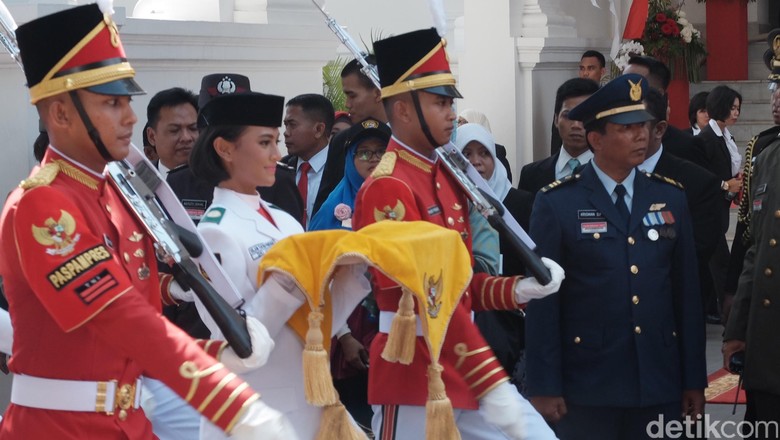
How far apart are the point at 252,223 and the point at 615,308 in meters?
1.53

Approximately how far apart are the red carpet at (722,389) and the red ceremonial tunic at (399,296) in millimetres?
3376

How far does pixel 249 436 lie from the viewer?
299cm

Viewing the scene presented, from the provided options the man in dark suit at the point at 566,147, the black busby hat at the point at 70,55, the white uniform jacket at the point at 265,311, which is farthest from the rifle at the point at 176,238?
the man in dark suit at the point at 566,147

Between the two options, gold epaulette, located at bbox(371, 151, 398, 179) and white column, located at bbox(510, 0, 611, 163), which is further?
white column, located at bbox(510, 0, 611, 163)

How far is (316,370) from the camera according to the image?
3.68 meters

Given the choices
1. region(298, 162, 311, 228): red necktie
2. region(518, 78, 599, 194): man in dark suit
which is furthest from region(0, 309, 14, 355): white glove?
region(518, 78, 599, 194): man in dark suit

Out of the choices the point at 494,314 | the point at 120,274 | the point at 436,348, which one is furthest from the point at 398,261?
the point at 494,314

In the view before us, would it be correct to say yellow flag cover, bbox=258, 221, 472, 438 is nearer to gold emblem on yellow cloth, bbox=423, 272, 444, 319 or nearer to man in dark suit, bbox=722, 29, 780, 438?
gold emblem on yellow cloth, bbox=423, 272, 444, 319

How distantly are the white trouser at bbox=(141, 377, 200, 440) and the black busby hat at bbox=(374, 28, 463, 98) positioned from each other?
1.26 meters

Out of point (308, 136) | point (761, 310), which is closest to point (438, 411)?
point (761, 310)

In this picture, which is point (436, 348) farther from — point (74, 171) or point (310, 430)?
point (74, 171)

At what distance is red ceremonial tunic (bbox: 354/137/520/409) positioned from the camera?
4.01m

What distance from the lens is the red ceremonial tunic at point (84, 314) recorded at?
10.1ft

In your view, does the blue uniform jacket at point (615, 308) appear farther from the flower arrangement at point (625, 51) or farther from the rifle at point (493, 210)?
the flower arrangement at point (625, 51)
